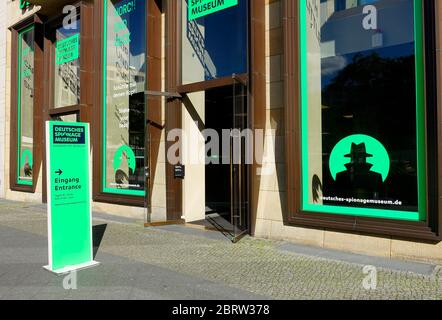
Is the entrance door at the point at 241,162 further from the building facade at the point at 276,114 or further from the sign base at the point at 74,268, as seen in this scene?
the sign base at the point at 74,268

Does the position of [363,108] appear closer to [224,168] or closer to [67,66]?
[224,168]

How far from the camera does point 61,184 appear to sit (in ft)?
18.3

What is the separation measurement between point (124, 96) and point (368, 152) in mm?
6680

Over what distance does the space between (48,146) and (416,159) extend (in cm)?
511

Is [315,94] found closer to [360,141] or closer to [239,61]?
[360,141]

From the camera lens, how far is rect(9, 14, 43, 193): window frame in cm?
1428

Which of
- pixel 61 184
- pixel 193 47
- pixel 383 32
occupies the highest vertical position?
pixel 193 47

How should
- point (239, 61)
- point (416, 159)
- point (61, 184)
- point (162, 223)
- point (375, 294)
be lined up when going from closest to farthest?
point (375, 294), point (61, 184), point (416, 159), point (239, 61), point (162, 223)

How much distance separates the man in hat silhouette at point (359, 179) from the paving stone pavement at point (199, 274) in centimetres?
120

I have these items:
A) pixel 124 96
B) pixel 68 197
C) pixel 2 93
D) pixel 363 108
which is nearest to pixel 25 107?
pixel 2 93

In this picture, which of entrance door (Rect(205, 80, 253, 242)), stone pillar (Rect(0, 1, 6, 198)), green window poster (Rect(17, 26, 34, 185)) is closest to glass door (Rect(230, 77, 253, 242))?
entrance door (Rect(205, 80, 253, 242))

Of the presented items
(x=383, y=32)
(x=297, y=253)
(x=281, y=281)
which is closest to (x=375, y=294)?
(x=281, y=281)
